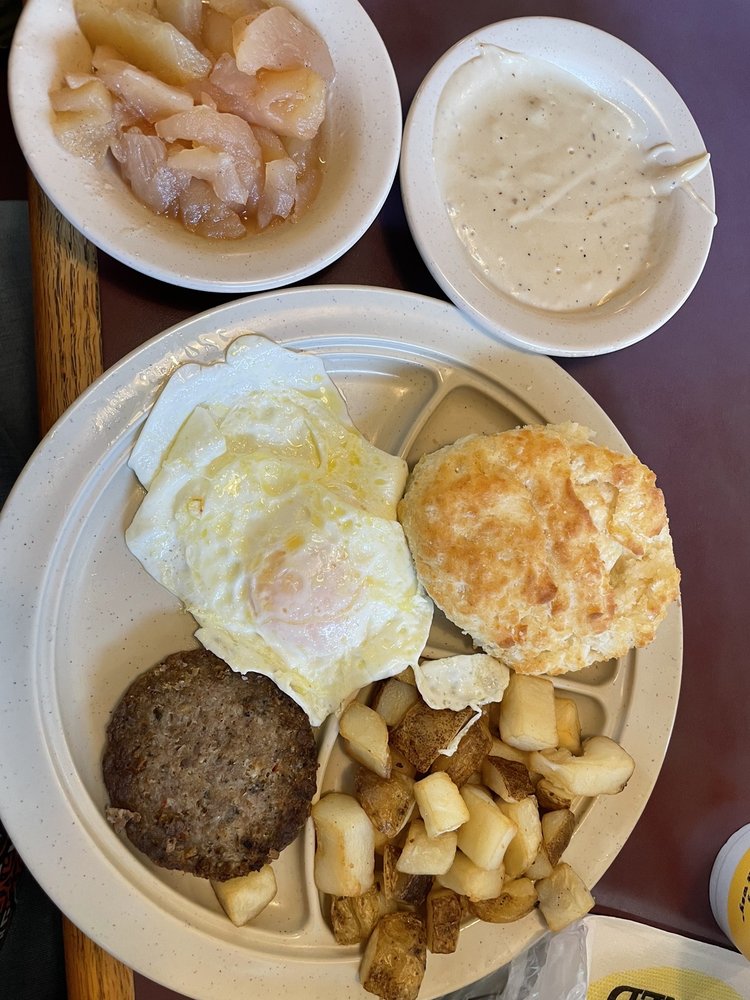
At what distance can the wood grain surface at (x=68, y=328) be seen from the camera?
5.81 ft

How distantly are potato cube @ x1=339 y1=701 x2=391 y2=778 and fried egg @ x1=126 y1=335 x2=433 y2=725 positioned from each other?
59 millimetres

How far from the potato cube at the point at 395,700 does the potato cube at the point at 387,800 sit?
0.14 m

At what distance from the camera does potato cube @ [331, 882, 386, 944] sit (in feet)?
6.05

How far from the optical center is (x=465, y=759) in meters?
1.90

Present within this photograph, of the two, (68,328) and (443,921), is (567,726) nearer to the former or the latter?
(443,921)

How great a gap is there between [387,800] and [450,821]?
16cm

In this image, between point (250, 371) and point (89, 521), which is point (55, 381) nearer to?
point (89, 521)

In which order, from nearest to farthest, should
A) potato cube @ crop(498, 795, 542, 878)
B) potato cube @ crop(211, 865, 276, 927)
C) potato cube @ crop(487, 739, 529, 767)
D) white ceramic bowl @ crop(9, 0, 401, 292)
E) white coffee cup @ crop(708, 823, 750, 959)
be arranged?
white ceramic bowl @ crop(9, 0, 401, 292) → potato cube @ crop(211, 865, 276, 927) → potato cube @ crop(498, 795, 542, 878) → potato cube @ crop(487, 739, 529, 767) → white coffee cup @ crop(708, 823, 750, 959)

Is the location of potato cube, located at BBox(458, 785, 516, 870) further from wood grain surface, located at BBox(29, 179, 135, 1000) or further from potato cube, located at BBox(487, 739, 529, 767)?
wood grain surface, located at BBox(29, 179, 135, 1000)

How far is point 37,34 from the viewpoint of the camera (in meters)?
1.52

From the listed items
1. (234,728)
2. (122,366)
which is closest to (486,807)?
(234,728)

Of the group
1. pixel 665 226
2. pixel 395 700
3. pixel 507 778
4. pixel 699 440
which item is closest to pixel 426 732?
pixel 395 700

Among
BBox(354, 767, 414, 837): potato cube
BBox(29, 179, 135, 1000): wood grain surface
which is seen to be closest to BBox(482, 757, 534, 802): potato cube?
BBox(354, 767, 414, 837): potato cube

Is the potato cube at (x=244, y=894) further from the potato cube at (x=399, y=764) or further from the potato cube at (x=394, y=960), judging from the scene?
the potato cube at (x=399, y=764)
